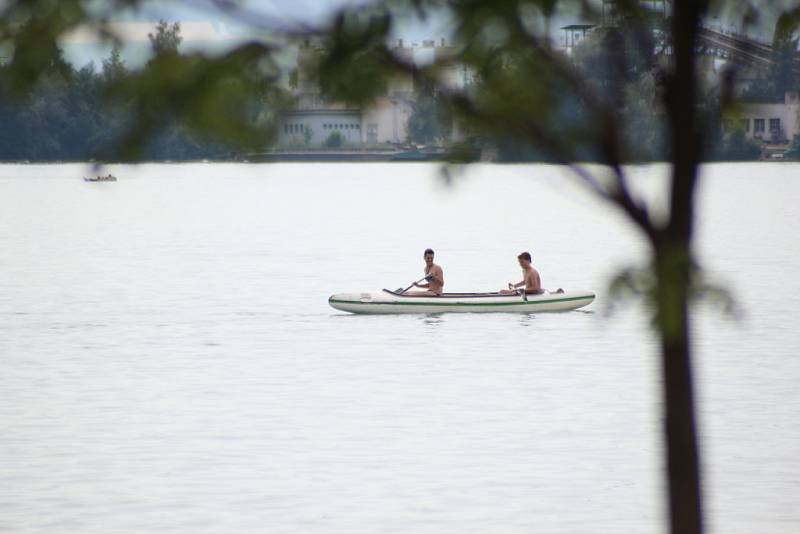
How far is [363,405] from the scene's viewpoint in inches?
945

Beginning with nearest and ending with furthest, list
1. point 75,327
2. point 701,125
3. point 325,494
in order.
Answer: point 701,125 → point 325,494 → point 75,327

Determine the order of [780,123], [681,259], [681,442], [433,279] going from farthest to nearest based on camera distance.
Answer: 1. [780,123]
2. [433,279]
3. [681,442]
4. [681,259]

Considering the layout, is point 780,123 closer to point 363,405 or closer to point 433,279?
point 433,279

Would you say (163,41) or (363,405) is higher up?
(163,41)

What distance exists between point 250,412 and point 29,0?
53.6 ft

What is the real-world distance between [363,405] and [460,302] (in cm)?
1001

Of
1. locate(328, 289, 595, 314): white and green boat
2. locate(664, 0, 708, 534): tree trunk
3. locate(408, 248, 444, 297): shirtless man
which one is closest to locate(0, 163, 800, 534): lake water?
locate(664, 0, 708, 534): tree trunk

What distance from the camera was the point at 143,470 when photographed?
60.9 feet

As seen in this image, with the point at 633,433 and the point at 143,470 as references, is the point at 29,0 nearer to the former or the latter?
the point at 143,470

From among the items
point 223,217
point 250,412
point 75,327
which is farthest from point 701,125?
point 223,217

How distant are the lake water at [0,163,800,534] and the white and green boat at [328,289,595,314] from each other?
0.49 m

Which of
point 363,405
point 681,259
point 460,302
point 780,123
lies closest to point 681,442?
point 681,259

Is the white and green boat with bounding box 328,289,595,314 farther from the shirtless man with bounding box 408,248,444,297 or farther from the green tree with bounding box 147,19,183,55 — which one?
the green tree with bounding box 147,19,183,55

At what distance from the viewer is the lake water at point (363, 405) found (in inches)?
647
